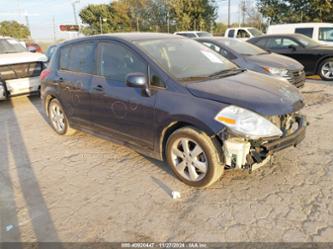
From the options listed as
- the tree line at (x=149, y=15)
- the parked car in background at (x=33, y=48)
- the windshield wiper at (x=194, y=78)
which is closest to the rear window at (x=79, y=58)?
the windshield wiper at (x=194, y=78)

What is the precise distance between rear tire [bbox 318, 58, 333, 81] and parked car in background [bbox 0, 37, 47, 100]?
8076 mm

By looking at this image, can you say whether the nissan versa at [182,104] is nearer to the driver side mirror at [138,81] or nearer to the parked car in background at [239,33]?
the driver side mirror at [138,81]

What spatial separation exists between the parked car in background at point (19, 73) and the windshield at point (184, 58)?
520cm

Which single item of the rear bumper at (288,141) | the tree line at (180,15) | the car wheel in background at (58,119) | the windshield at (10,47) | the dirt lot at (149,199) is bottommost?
the dirt lot at (149,199)

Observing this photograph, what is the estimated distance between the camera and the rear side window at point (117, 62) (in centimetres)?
380

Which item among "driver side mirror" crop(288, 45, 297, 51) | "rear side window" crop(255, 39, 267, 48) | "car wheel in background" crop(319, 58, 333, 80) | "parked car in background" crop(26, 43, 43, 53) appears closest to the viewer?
"car wheel in background" crop(319, 58, 333, 80)

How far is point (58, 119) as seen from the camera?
548 cm

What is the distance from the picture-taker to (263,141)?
10.2 feet

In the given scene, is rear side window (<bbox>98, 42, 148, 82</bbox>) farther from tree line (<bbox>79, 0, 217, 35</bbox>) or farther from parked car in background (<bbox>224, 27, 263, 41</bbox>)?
tree line (<bbox>79, 0, 217, 35</bbox>)

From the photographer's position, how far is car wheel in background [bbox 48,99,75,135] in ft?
17.4

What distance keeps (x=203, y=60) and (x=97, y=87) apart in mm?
1495

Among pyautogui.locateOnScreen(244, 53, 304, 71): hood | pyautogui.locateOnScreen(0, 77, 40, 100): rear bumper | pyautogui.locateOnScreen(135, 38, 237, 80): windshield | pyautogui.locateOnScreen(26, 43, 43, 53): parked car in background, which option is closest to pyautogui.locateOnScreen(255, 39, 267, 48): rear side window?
pyautogui.locateOnScreen(244, 53, 304, 71): hood

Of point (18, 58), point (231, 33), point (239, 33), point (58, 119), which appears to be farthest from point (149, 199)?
point (239, 33)

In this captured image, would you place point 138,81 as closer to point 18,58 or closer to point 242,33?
point 18,58
